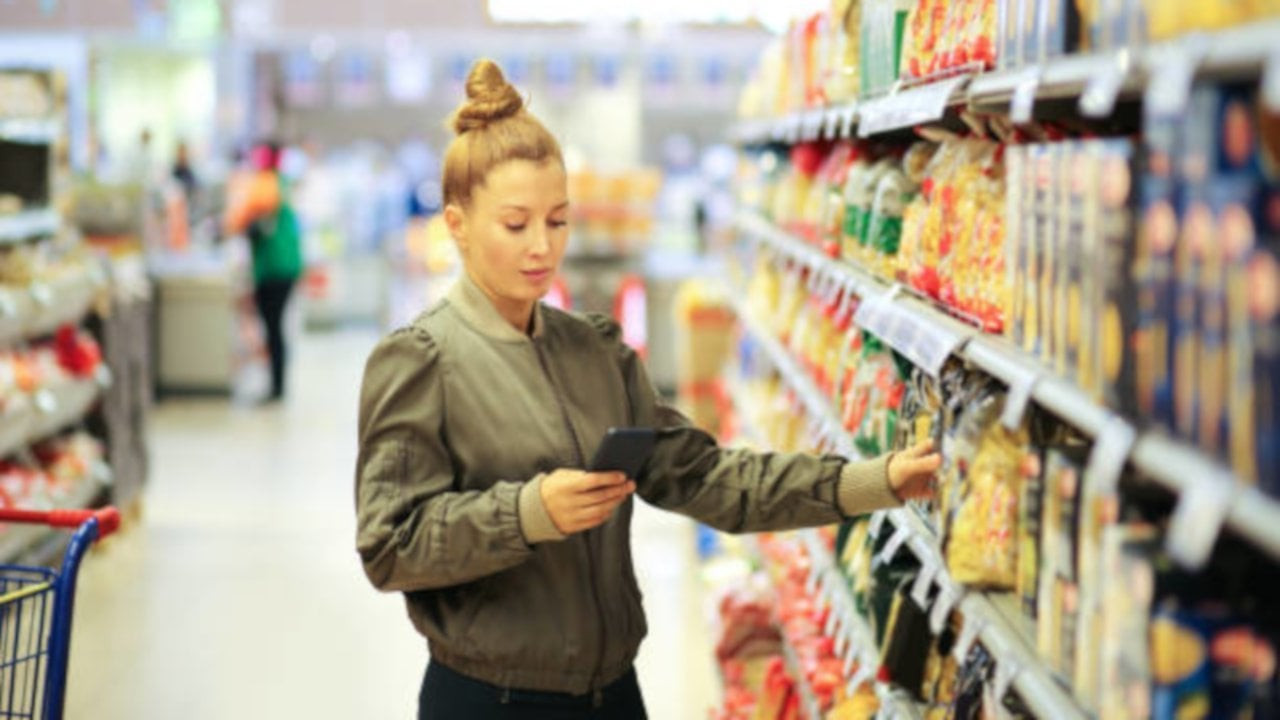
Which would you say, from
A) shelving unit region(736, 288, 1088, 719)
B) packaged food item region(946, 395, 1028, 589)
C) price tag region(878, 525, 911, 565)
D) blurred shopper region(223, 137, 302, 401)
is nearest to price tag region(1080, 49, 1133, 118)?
shelving unit region(736, 288, 1088, 719)

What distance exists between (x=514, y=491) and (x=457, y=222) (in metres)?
0.47

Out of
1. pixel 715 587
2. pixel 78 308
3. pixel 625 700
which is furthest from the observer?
pixel 78 308

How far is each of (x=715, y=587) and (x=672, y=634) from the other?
236 millimetres

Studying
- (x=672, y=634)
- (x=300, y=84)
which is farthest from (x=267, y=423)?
(x=300, y=84)

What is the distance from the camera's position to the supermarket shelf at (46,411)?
620 centimetres

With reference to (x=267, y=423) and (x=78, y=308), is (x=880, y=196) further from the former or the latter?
(x=267, y=423)

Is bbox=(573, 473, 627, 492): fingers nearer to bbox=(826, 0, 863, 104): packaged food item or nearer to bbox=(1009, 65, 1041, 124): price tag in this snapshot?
bbox=(1009, 65, 1041, 124): price tag

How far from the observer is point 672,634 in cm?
639

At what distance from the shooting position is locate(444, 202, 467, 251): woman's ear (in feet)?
9.12

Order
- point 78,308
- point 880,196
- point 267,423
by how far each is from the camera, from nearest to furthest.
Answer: point 880,196
point 78,308
point 267,423

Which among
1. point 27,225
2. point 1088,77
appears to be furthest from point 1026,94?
point 27,225

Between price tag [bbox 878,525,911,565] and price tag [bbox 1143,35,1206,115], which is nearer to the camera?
price tag [bbox 1143,35,1206,115]

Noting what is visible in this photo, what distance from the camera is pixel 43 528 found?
21.7 feet

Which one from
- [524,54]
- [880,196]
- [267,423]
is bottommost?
[267,423]
